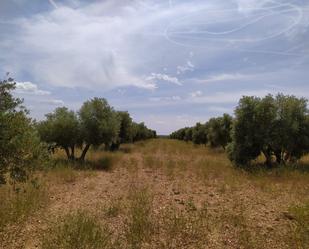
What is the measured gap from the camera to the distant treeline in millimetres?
8039

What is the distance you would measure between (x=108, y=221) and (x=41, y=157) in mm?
2724

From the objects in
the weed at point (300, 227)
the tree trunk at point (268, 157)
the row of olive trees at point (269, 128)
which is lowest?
the weed at point (300, 227)

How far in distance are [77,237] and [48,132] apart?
59.9 feet

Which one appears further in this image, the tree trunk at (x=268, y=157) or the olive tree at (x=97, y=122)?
the olive tree at (x=97, y=122)

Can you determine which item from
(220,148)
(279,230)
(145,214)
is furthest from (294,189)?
(220,148)

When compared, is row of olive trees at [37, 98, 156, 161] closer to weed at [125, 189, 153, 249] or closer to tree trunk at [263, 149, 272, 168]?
tree trunk at [263, 149, 272, 168]

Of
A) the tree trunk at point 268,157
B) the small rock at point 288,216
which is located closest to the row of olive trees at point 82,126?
the tree trunk at point 268,157

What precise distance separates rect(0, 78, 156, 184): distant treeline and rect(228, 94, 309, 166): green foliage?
394 inches

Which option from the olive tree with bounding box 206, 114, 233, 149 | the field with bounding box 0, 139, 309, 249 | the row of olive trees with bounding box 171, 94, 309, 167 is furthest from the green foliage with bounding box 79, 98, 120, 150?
the olive tree with bounding box 206, 114, 233, 149

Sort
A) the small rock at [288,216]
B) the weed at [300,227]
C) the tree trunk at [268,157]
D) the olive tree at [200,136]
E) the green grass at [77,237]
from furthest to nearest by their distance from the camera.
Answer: the olive tree at [200,136] < the tree trunk at [268,157] < the small rock at [288,216] < the weed at [300,227] < the green grass at [77,237]

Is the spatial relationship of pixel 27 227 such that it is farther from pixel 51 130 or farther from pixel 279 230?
pixel 51 130

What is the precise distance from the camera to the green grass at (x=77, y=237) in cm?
611

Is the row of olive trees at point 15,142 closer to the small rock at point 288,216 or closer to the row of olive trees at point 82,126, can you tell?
the small rock at point 288,216

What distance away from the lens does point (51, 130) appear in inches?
914
